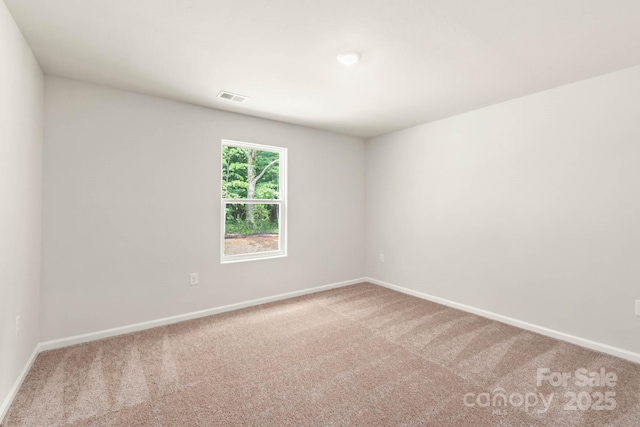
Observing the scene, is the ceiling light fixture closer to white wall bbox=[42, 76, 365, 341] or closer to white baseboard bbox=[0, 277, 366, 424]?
white wall bbox=[42, 76, 365, 341]

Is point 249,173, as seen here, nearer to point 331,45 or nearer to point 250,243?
point 250,243

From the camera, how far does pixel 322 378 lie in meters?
2.04

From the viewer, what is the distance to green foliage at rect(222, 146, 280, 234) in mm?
3488

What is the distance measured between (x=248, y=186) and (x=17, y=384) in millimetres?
2541

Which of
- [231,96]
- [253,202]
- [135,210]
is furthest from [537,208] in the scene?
[135,210]

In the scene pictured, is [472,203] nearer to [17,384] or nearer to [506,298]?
[506,298]

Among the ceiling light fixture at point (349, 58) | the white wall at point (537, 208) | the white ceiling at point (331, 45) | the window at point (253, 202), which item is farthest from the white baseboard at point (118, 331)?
the ceiling light fixture at point (349, 58)

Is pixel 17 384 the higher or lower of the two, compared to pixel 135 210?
lower

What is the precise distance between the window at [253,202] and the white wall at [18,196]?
1.59 m

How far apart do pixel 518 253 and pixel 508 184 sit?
73cm

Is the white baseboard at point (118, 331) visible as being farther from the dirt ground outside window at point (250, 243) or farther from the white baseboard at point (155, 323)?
the dirt ground outside window at point (250, 243)

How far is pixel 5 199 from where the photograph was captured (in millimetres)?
1706

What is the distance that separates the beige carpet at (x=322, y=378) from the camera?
5.47ft

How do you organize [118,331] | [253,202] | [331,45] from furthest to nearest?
1. [253,202]
2. [118,331]
3. [331,45]
